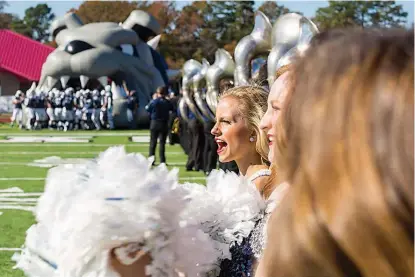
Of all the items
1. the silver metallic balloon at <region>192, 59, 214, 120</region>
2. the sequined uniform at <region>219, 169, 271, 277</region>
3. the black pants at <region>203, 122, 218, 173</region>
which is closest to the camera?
the sequined uniform at <region>219, 169, 271, 277</region>

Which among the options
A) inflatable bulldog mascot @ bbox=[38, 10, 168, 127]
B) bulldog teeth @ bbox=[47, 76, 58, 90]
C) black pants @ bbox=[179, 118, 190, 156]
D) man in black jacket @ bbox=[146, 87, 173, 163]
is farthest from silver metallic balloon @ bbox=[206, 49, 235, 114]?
Answer: bulldog teeth @ bbox=[47, 76, 58, 90]

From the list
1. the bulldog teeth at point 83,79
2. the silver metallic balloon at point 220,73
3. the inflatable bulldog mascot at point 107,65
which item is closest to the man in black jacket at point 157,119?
the silver metallic balloon at point 220,73

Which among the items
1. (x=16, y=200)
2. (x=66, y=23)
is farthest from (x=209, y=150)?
(x=66, y=23)

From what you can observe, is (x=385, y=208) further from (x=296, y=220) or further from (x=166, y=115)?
(x=166, y=115)

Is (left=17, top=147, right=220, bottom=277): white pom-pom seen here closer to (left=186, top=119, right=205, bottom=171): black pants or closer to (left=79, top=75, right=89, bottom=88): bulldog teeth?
(left=186, top=119, right=205, bottom=171): black pants

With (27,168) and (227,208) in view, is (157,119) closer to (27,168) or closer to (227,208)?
(27,168)

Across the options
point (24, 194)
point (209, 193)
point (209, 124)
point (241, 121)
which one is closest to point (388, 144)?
point (209, 193)

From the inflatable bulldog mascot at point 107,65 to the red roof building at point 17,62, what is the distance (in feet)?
50.3

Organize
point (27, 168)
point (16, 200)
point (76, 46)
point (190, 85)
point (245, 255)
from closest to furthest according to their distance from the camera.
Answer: point (245, 255) → point (16, 200) → point (27, 168) → point (190, 85) → point (76, 46)

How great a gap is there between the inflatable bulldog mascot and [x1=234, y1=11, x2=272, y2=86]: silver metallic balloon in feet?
49.1

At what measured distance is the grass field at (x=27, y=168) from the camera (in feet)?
20.9

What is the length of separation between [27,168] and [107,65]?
450 inches

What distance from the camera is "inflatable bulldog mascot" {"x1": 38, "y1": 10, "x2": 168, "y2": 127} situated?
77.2ft

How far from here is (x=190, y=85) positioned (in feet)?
46.8
